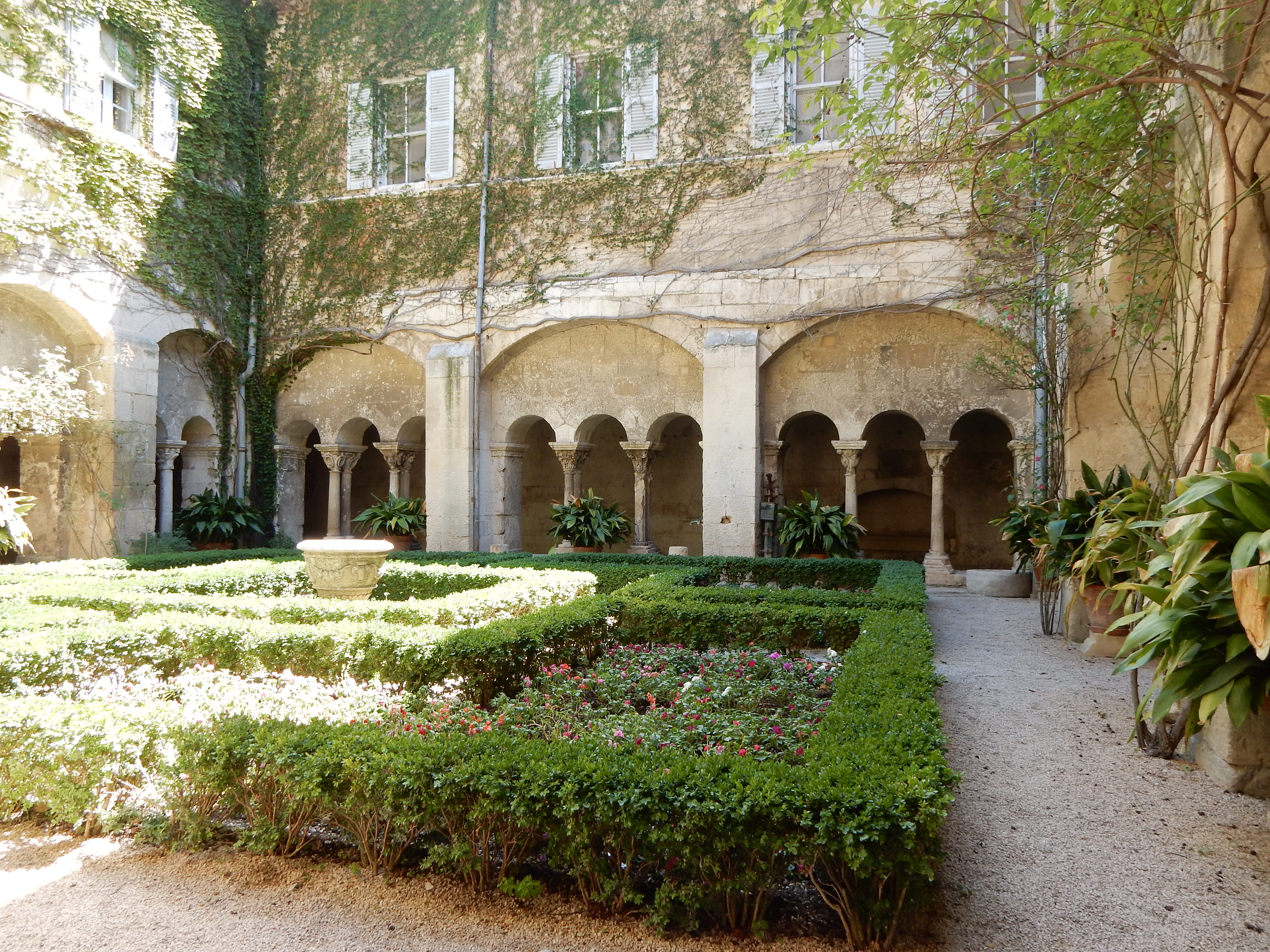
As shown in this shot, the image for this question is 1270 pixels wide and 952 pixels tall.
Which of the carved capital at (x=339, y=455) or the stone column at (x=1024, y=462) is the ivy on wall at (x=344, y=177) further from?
the stone column at (x=1024, y=462)

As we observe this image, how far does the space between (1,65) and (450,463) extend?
6.39 m

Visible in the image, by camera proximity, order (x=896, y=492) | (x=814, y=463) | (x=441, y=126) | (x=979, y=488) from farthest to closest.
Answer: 1. (x=814, y=463)
2. (x=896, y=492)
3. (x=979, y=488)
4. (x=441, y=126)

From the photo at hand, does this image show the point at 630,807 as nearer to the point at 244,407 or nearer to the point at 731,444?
the point at 731,444

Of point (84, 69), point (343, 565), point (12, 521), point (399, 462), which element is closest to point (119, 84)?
point (84, 69)

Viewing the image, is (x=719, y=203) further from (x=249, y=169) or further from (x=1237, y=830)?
(x=1237, y=830)

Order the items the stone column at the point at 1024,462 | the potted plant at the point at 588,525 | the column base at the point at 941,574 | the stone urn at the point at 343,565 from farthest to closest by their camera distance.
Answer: the potted plant at the point at 588,525 < the column base at the point at 941,574 < the stone column at the point at 1024,462 < the stone urn at the point at 343,565

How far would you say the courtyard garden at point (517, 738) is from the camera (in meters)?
2.36

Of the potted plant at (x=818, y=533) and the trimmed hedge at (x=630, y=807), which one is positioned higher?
the potted plant at (x=818, y=533)

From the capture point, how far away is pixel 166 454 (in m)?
11.3

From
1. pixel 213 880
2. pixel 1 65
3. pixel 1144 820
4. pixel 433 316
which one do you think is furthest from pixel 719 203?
pixel 213 880

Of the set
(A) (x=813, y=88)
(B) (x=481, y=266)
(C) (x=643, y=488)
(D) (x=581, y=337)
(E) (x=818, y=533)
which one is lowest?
(E) (x=818, y=533)

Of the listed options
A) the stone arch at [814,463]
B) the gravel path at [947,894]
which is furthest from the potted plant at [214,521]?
the gravel path at [947,894]

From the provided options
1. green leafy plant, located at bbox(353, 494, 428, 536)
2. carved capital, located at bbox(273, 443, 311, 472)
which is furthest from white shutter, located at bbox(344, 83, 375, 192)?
green leafy plant, located at bbox(353, 494, 428, 536)

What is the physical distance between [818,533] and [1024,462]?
251 cm
